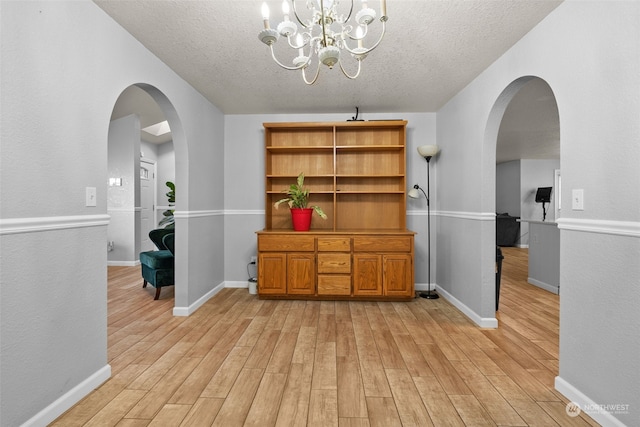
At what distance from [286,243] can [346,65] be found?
1958mm

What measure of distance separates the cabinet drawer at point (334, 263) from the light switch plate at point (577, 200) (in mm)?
2160

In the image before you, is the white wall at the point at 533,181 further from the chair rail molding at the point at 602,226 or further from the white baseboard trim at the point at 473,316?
the chair rail molding at the point at 602,226

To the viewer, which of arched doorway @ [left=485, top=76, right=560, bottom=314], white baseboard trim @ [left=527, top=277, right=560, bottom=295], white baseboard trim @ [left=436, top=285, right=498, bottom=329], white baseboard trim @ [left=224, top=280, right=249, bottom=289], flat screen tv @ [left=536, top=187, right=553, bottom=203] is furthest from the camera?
flat screen tv @ [left=536, top=187, right=553, bottom=203]

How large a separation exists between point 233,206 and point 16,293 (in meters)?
2.86

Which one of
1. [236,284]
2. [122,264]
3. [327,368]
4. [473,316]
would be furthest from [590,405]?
[122,264]

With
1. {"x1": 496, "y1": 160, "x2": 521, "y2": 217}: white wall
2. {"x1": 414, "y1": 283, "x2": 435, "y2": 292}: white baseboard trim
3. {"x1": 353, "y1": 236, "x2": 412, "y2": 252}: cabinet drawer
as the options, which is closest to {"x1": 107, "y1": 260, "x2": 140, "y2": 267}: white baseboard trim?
{"x1": 353, "y1": 236, "x2": 412, "y2": 252}: cabinet drawer

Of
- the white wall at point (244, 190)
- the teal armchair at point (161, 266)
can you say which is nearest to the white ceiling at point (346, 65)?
the white wall at point (244, 190)

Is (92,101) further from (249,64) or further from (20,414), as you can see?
(20,414)

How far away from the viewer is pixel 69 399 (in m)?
1.73

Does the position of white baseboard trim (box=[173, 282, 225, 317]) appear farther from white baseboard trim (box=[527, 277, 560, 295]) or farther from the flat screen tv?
the flat screen tv

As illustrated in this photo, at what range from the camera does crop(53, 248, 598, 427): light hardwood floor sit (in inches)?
65.6

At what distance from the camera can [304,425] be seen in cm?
158

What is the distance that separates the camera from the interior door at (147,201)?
6.33 metres

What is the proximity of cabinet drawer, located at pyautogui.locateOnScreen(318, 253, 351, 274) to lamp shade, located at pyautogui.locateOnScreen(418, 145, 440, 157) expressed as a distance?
1.55 meters
